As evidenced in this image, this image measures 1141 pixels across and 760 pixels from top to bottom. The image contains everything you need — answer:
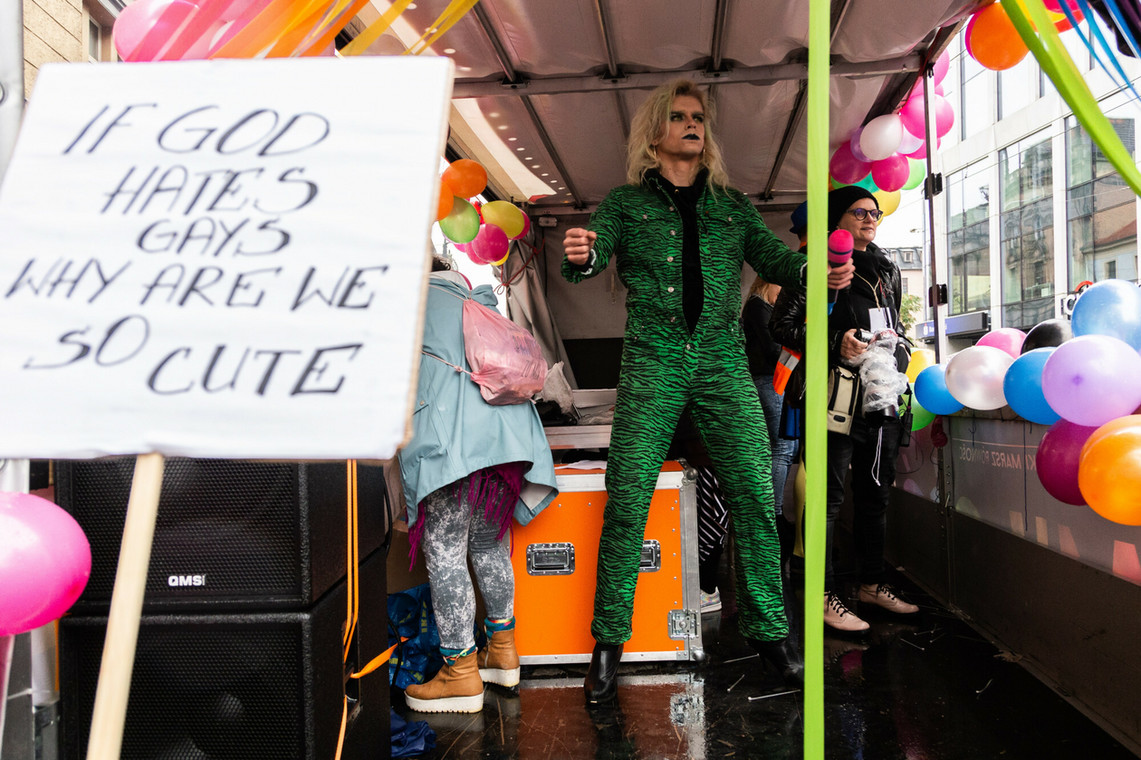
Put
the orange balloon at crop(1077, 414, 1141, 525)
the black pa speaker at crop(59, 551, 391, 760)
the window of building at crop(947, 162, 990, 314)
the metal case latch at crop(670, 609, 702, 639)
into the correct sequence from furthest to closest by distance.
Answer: the window of building at crop(947, 162, 990, 314) → the metal case latch at crop(670, 609, 702, 639) → the orange balloon at crop(1077, 414, 1141, 525) → the black pa speaker at crop(59, 551, 391, 760)

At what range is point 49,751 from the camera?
1332 millimetres

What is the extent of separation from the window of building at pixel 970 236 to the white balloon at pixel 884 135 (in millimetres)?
18297

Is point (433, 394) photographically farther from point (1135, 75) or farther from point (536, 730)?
point (1135, 75)

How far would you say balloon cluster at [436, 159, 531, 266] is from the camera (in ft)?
12.5

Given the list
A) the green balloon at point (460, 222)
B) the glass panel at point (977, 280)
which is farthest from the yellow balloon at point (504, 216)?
the glass panel at point (977, 280)

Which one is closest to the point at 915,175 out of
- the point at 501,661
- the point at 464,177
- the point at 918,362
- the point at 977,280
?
the point at 918,362

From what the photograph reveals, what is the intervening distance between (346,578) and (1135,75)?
6.68 ft

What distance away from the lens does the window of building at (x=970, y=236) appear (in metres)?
19.2

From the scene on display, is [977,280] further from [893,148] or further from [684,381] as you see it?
[684,381]

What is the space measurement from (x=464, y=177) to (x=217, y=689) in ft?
9.90

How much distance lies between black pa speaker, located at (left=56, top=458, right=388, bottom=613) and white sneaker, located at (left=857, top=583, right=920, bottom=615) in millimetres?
2392

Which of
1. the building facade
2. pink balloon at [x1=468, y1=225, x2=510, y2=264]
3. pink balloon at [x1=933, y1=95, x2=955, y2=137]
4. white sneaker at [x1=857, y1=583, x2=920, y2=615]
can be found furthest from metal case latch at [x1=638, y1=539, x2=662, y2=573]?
the building facade

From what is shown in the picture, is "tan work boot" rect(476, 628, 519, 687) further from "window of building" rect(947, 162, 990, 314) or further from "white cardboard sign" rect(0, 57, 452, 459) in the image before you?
"window of building" rect(947, 162, 990, 314)

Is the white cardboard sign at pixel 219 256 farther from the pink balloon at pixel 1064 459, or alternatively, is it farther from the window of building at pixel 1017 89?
the window of building at pixel 1017 89
